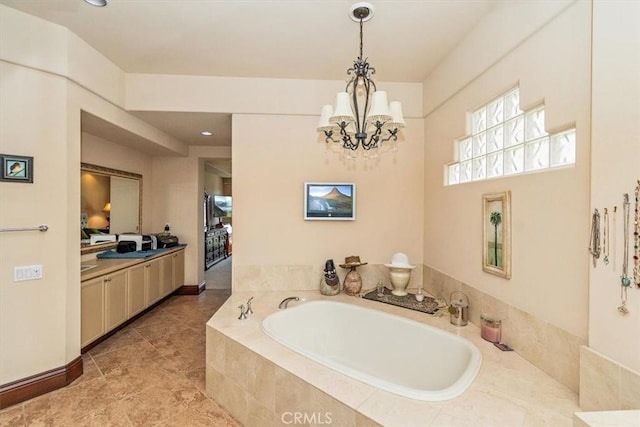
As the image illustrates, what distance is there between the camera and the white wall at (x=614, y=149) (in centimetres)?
106

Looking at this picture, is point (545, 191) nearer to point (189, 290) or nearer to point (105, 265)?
point (105, 265)

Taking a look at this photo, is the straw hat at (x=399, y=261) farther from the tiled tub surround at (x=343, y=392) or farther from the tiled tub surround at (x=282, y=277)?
the tiled tub surround at (x=343, y=392)

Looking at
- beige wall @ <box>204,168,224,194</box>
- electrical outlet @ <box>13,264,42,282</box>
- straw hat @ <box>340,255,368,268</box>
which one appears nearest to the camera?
electrical outlet @ <box>13,264,42,282</box>

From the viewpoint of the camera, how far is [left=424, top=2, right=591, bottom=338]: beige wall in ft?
4.29

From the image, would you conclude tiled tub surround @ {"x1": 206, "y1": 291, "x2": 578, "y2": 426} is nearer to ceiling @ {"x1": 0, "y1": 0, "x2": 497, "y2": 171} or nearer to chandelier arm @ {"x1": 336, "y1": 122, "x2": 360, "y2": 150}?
chandelier arm @ {"x1": 336, "y1": 122, "x2": 360, "y2": 150}

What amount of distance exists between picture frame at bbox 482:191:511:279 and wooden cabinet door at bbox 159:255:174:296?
3.99 m

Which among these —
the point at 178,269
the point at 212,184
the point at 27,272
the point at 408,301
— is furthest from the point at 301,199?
the point at 212,184

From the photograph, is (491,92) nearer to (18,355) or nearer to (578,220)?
(578,220)

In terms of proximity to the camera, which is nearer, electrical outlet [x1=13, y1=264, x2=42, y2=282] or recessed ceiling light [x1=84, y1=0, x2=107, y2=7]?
recessed ceiling light [x1=84, y1=0, x2=107, y2=7]

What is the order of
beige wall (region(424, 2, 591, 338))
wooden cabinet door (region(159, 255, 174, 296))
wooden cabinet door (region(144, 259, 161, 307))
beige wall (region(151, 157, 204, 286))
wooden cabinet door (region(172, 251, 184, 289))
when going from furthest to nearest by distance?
beige wall (region(151, 157, 204, 286)), wooden cabinet door (region(172, 251, 184, 289)), wooden cabinet door (region(159, 255, 174, 296)), wooden cabinet door (region(144, 259, 161, 307)), beige wall (region(424, 2, 591, 338))

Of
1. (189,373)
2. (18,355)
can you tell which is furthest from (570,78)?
(18,355)

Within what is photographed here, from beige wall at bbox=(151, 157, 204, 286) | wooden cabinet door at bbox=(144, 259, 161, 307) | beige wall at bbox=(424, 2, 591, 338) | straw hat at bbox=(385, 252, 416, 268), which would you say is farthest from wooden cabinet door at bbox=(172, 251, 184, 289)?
beige wall at bbox=(424, 2, 591, 338)

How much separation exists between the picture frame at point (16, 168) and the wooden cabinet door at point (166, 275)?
2.09 meters

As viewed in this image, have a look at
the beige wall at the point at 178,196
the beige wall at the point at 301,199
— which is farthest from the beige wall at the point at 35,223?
the beige wall at the point at 178,196
